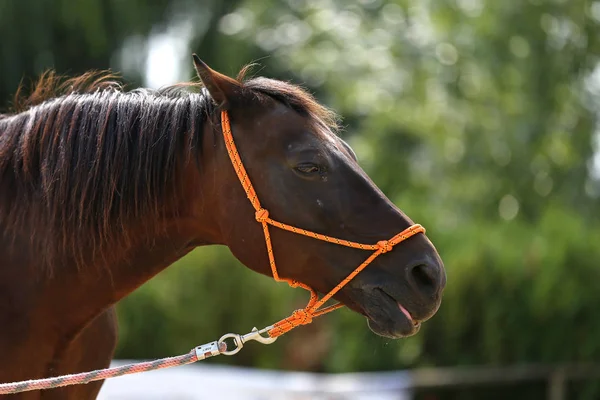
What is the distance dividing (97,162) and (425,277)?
3.95ft

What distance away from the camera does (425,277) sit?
2682 mm

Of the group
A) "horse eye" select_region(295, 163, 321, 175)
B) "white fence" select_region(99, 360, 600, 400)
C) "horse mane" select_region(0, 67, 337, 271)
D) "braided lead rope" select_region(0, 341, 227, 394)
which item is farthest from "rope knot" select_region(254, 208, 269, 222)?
"white fence" select_region(99, 360, 600, 400)

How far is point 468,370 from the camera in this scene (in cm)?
799

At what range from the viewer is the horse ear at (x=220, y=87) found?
2.84 metres

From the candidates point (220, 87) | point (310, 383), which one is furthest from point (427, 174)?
point (220, 87)

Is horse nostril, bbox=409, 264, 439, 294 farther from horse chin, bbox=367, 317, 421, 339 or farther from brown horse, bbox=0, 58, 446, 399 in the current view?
horse chin, bbox=367, 317, 421, 339

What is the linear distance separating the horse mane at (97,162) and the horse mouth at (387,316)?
0.70 metres

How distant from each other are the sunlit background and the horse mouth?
46 centimetres

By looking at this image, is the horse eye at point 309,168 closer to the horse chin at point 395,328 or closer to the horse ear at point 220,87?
the horse ear at point 220,87

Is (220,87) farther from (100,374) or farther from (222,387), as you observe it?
(222,387)

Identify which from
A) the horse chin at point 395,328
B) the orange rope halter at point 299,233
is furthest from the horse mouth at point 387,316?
the orange rope halter at point 299,233

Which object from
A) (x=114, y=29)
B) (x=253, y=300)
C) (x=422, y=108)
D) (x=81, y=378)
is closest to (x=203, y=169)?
(x=81, y=378)

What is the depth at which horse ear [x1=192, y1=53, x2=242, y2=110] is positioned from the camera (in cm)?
284

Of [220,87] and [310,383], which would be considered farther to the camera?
[310,383]
